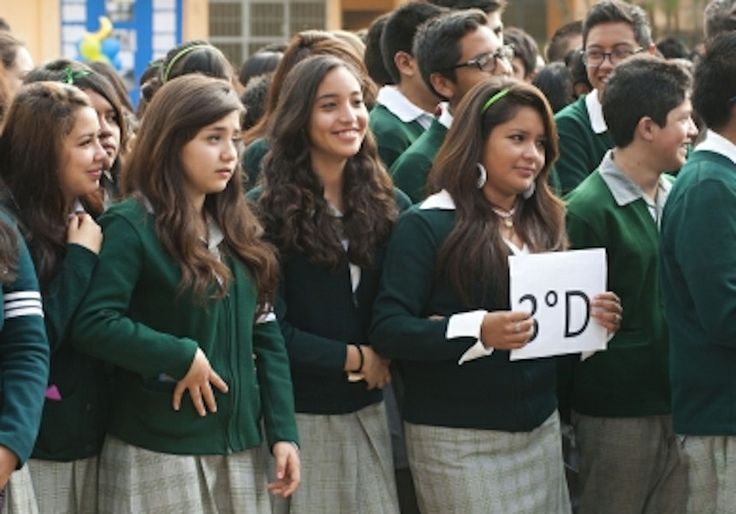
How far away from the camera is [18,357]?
4.12m

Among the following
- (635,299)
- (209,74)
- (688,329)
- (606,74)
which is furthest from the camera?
(606,74)

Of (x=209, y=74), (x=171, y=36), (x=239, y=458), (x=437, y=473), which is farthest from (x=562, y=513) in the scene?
(x=171, y=36)

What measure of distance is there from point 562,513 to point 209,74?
2228 millimetres

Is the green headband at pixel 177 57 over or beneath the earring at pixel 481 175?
over

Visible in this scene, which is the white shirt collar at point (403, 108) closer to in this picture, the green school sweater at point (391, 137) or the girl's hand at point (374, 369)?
the green school sweater at point (391, 137)

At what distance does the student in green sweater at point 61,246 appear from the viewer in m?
4.53

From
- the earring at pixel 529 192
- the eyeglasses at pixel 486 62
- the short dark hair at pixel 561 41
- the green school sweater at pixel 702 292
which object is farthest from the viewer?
the short dark hair at pixel 561 41

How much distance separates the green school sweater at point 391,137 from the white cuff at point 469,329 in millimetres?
1481

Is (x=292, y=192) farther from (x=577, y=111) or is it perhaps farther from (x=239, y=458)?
(x=577, y=111)

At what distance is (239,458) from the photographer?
15.3 ft

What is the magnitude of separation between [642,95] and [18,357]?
254 centimetres

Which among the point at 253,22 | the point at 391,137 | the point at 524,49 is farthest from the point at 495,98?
the point at 253,22

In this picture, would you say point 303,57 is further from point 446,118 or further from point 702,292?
point 702,292

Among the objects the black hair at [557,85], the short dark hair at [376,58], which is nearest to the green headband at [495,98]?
the short dark hair at [376,58]
